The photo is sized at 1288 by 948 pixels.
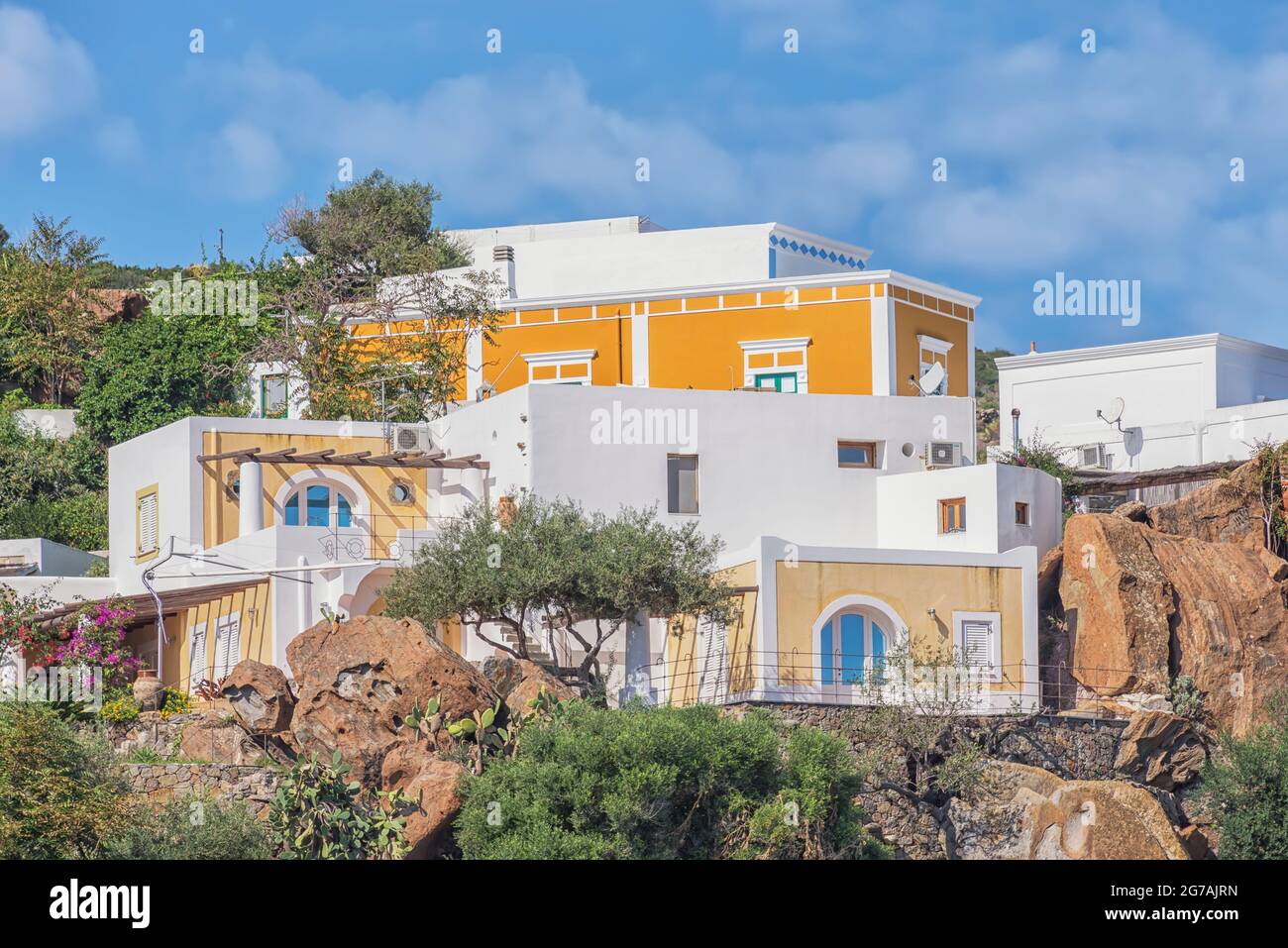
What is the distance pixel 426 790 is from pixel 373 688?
236cm

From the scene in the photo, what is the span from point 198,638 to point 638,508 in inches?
346

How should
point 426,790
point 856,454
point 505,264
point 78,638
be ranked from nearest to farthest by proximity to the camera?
point 426,790 → point 78,638 → point 856,454 → point 505,264

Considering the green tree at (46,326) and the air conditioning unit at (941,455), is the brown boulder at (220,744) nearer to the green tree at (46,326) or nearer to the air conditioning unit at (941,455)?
the air conditioning unit at (941,455)

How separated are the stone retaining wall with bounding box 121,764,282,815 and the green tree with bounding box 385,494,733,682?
4.95 m

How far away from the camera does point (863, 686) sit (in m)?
34.8

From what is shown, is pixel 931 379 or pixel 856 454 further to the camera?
pixel 931 379

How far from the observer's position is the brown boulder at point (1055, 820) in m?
33.2

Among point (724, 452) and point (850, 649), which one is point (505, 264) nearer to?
point (724, 452)

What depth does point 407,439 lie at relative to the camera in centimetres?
4166

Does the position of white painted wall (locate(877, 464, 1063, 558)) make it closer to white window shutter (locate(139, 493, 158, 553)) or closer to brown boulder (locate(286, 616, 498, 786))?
brown boulder (locate(286, 616, 498, 786))

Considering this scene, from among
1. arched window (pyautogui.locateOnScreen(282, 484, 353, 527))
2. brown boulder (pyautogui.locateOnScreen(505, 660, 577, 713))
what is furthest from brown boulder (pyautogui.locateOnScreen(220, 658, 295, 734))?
arched window (pyautogui.locateOnScreen(282, 484, 353, 527))

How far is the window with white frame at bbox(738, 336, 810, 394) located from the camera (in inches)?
1828

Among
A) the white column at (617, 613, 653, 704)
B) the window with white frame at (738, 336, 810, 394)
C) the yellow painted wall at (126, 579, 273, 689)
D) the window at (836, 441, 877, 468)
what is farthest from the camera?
the window with white frame at (738, 336, 810, 394)

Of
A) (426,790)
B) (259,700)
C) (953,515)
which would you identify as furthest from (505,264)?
(426,790)
